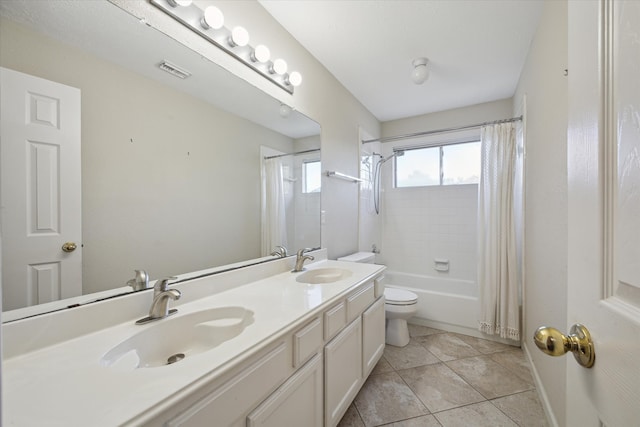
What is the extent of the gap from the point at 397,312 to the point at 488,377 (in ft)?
2.42

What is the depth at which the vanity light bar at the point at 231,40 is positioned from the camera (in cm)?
115

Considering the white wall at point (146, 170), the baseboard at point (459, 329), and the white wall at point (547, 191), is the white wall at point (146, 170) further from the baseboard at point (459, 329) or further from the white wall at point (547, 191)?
the baseboard at point (459, 329)

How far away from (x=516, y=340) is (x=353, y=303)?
1846 millimetres

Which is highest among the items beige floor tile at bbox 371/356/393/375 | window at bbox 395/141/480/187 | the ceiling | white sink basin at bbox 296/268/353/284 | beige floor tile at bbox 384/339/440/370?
the ceiling

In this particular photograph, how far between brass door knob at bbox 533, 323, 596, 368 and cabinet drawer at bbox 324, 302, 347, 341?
2.73ft

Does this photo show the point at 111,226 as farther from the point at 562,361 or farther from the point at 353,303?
the point at 562,361

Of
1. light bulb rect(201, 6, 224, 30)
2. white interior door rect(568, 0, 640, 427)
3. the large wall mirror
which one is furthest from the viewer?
light bulb rect(201, 6, 224, 30)

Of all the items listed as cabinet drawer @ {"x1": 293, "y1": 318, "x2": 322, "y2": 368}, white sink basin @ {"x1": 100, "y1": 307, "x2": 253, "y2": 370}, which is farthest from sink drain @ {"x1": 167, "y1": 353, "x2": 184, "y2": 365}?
cabinet drawer @ {"x1": 293, "y1": 318, "x2": 322, "y2": 368}

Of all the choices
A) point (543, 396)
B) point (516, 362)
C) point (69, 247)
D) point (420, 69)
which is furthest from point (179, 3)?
point (516, 362)

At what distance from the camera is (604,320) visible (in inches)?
16.5

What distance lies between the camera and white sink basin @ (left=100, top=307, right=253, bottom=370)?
0.83 meters

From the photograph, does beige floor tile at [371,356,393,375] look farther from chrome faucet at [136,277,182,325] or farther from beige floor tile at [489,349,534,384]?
chrome faucet at [136,277,182,325]

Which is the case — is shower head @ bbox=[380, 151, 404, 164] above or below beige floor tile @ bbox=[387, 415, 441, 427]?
above

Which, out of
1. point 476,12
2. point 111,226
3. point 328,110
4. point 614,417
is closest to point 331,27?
point 328,110
